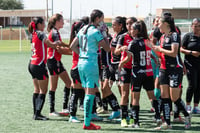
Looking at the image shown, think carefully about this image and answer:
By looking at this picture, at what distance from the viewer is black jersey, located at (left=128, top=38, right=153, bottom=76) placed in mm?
8180

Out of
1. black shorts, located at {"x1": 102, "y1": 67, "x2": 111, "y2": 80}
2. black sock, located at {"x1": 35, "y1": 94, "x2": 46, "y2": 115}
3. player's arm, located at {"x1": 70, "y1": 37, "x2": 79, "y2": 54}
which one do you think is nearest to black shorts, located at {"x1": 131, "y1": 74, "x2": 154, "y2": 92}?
player's arm, located at {"x1": 70, "y1": 37, "x2": 79, "y2": 54}

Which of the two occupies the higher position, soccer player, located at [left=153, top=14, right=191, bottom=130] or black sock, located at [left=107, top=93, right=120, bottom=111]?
soccer player, located at [left=153, top=14, right=191, bottom=130]

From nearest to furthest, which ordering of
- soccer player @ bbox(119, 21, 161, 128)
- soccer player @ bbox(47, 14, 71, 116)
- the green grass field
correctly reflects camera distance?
soccer player @ bbox(119, 21, 161, 128) < the green grass field < soccer player @ bbox(47, 14, 71, 116)

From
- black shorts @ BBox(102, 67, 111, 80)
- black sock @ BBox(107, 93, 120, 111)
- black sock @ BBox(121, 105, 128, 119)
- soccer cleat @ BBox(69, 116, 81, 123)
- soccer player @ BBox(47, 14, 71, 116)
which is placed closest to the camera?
black sock @ BBox(121, 105, 128, 119)

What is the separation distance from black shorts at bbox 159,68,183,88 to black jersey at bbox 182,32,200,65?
6.78 ft

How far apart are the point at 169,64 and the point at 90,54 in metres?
1.43

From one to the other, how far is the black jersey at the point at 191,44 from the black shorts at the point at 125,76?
207cm

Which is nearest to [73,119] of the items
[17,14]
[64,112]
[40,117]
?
[40,117]

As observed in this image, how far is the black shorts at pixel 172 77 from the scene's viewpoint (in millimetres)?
8094

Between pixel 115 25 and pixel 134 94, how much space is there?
167cm

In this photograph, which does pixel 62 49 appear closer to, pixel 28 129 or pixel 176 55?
pixel 28 129

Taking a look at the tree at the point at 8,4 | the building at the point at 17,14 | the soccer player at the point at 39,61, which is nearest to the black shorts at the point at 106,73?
the soccer player at the point at 39,61

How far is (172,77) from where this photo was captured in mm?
8102

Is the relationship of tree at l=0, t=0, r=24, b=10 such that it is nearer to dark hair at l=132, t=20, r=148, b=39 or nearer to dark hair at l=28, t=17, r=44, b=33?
dark hair at l=28, t=17, r=44, b=33
